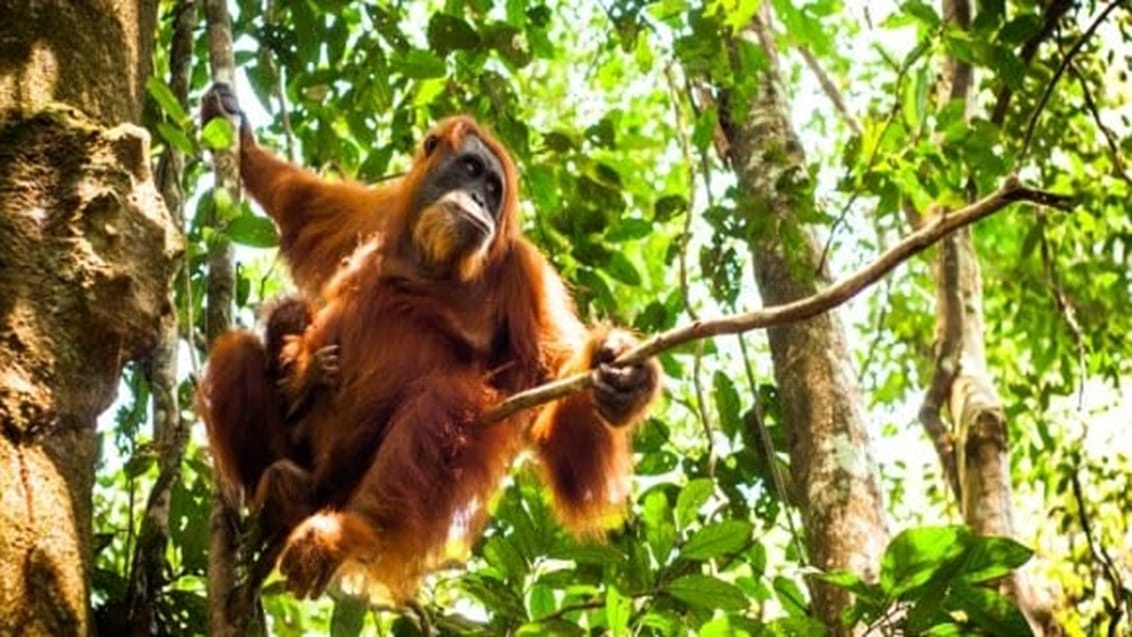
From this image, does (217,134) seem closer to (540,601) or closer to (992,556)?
(540,601)

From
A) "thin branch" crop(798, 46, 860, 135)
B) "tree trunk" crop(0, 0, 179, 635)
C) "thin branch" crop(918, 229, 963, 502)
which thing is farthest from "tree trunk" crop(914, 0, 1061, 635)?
"tree trunk" crop(0, 0, 179, 635)

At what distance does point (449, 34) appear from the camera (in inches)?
172

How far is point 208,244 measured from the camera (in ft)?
11.7

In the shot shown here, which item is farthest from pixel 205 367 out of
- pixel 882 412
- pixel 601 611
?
pixel 882 412

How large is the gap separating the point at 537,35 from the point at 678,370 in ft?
4.25

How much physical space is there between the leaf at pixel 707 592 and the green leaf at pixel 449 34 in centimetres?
201

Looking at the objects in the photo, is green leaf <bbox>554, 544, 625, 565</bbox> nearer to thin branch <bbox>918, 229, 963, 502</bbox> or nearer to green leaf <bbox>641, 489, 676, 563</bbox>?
green leaf <bbox>641, 489, 676, 563</bbox>

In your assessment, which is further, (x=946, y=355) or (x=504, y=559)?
(x=946, y=355)

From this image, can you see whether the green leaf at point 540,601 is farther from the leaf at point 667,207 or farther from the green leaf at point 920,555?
the leaf at point 667,207

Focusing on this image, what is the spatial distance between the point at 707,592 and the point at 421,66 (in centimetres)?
203

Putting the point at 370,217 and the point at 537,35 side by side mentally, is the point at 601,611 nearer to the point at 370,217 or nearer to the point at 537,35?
the point at 370,217

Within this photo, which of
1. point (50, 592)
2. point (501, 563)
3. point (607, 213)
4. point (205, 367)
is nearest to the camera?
point (50, 592)

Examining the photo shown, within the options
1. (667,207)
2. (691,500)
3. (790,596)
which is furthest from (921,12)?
(790,596)

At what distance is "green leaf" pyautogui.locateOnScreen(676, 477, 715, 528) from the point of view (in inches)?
129
